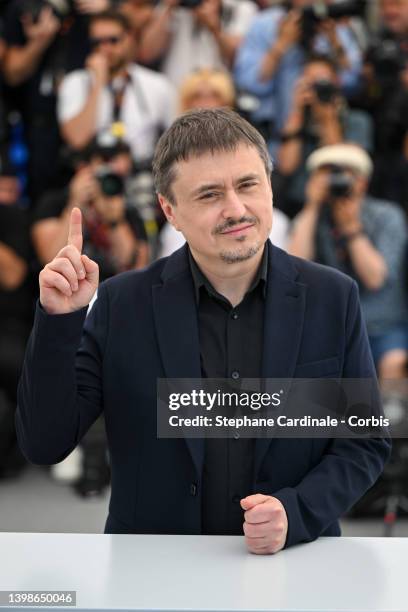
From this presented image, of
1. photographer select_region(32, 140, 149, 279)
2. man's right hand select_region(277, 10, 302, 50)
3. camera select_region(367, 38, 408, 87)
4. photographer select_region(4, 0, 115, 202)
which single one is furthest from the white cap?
photographer select_region(4, 0, 115, 202)

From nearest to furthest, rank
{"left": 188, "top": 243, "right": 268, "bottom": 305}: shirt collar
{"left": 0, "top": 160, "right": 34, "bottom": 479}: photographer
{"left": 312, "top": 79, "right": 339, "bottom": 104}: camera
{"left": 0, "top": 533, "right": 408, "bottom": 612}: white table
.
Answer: {"left": 0, "top": 533, "right": 408, "bottom": 612}: white table, {"left": 188, "top": 243, "right": 268, "bottom": 305}: shirt collar, {"left": 0, "top": 160, "right": 34, "bottom": 479}: photographer, {"left": 312, "top": 79, "right": 339, "bottom": 104}: camera

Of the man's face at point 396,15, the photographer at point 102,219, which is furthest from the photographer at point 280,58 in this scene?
the photographer at point 102,219

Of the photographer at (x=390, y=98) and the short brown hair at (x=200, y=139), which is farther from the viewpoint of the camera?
the photographer at (x=390, y=98)

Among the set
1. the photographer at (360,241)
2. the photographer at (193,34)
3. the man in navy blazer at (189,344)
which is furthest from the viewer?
the photographer at (193,34)

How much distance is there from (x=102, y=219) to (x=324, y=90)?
99cm

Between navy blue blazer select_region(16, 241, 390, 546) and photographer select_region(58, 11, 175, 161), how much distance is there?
2159 millimetres

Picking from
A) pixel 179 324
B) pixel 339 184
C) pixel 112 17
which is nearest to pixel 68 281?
pixel 179 324

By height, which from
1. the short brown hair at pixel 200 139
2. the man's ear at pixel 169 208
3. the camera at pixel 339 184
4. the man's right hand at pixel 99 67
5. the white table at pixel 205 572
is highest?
the man's right hand at pixel 99 67

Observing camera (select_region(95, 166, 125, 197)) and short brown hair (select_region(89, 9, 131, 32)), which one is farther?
short brown hair (select_region(89, 9, 131, 32))

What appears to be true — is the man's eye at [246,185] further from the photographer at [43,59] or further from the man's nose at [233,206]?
the photographer at [43,59]

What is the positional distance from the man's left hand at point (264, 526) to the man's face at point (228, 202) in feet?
1.14

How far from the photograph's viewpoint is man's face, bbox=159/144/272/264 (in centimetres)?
127

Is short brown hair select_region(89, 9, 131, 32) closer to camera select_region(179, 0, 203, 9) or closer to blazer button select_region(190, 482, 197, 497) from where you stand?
camera select_region(179, 0, 203, 9)

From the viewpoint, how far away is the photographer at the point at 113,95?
3.51 m
